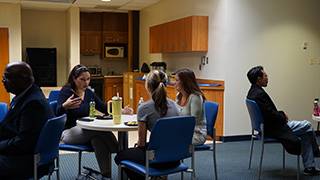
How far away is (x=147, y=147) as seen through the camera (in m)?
2.70

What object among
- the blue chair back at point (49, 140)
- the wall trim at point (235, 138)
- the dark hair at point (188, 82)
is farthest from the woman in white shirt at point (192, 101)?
the wall trim at point (235, 138)

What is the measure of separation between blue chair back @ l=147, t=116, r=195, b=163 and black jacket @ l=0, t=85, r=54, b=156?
742 millimetres

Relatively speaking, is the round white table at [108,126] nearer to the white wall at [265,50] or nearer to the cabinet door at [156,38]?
the white wall at [265,50]

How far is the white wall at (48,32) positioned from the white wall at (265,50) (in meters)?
4.71

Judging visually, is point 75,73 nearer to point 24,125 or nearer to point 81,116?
point 81,116

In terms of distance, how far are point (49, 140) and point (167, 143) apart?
803 mm

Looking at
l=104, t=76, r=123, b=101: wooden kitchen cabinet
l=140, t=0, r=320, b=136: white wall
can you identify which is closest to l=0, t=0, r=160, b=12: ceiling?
l=104, t=76, r=123, b=101: wooden kitchen cabinet

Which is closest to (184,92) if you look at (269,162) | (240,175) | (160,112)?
(160,112)

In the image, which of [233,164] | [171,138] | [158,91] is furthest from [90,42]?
[171,138]

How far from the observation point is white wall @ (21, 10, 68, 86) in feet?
32.6

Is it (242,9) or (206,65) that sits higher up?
(242,9)

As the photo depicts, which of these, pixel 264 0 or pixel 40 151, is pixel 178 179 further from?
pixel 264 0

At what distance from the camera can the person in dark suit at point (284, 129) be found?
3.92 m

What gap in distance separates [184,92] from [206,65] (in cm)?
308
